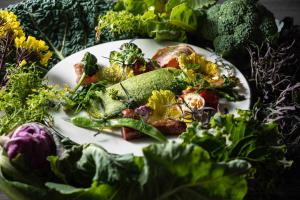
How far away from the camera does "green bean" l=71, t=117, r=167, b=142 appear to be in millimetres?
1244

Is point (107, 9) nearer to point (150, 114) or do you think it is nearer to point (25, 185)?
point (150, 114)

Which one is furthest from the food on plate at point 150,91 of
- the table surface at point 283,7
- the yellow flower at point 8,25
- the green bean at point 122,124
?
the table surface at point 283,7

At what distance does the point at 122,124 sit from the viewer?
1.26 meters

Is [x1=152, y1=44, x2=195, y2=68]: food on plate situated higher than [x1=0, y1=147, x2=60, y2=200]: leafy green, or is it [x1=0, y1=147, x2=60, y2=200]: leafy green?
[x1=152, y1=44, x2=195, y2=68]: food on plate

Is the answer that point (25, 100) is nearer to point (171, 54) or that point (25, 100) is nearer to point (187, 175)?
point (171, 54)

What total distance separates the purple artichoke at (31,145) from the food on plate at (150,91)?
0.46ft

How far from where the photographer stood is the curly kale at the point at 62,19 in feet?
5.82

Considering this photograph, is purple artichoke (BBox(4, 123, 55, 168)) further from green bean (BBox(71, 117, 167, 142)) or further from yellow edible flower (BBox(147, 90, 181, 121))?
yellow edible flower (BBox(147, 90, 181, 121))

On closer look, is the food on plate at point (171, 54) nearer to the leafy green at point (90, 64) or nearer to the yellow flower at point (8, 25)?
the leafy green at point (90, 64)

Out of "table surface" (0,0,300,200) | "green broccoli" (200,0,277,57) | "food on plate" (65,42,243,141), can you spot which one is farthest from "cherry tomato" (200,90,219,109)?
"table surface" (0,0,300,200)

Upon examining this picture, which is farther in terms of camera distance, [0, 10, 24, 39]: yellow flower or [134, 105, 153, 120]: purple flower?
[0, 10, 24, 39]: yellow flower

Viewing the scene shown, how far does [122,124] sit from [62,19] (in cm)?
68

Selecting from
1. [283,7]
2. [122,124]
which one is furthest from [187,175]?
[283,7]

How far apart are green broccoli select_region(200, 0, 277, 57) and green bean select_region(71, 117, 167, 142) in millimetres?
461
